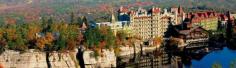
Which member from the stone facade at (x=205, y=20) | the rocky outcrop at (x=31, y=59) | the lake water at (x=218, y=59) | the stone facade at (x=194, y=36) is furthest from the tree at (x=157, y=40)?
the rocky outcrop at (x=31, y=59)

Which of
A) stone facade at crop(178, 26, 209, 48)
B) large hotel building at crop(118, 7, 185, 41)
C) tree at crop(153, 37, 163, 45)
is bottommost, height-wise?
stone facade at crop(178, 26, 209, 48)

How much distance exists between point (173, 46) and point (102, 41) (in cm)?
1000

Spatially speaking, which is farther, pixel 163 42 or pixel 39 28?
pixel 163 42

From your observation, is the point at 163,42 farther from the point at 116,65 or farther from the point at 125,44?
the point at 116,65

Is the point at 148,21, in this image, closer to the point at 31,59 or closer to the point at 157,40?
the point at 157,40

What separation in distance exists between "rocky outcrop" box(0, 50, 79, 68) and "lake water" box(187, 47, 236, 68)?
986 cm

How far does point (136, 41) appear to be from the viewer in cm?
5169

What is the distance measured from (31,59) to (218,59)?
14.8 meters

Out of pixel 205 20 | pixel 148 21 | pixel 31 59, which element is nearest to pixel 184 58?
pixel 148 21

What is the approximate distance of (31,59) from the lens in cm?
4272

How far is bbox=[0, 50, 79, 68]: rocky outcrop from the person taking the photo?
42.7m

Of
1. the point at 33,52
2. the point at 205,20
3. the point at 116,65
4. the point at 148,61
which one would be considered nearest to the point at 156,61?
the point at 148,61

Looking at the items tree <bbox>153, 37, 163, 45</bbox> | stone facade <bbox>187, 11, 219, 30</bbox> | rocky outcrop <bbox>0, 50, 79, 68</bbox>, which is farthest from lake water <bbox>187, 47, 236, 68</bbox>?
rocky outcrop <bbox>0, 50, 79, 68</bbox>

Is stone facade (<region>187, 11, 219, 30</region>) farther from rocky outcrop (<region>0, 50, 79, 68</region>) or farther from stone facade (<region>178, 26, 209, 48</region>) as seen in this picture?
rocky outcrop (<region>0, 50, 79, 68</region>)
